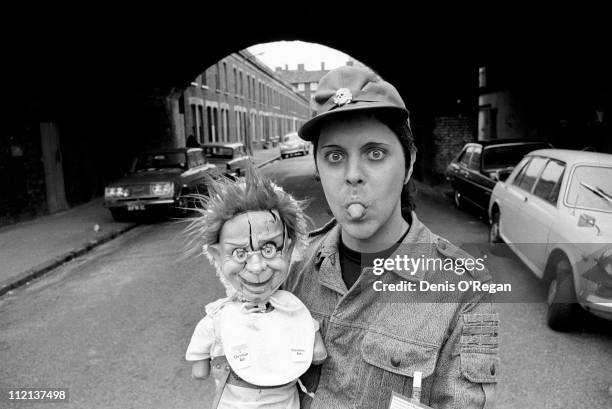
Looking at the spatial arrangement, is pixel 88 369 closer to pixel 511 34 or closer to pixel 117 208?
pixel 117 208

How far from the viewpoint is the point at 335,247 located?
5.47 ft

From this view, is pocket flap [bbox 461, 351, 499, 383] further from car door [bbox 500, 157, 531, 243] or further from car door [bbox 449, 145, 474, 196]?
car door [bbox 449, 145, 474, 196]

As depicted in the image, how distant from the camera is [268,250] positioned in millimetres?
1740

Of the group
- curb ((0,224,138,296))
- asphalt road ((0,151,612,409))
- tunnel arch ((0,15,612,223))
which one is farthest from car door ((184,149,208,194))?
asphalt road ((0,151,612,409))

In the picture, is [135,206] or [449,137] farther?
[449,137]

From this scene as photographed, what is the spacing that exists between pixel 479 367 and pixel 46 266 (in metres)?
8.02

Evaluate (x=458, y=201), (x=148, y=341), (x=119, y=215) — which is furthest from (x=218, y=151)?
(x=148, y=341)


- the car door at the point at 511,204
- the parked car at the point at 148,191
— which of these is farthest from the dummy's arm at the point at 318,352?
the parked car at the point at 148,191

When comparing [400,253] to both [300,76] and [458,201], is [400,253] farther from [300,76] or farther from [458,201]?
[300,76]

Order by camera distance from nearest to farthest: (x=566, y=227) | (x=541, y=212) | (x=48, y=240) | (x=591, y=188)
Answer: (x=566, y=227) → (x=591, y=188) → (x=541, y=212) → (x=48, y=240)

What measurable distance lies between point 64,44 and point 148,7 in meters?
2.59

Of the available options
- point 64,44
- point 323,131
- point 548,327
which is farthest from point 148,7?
point 323,131

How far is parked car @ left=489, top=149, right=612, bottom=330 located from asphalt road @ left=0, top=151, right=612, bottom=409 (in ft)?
1.36

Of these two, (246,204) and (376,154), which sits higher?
(376,154)
